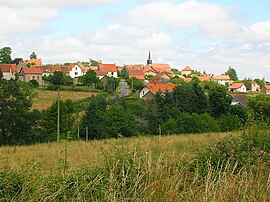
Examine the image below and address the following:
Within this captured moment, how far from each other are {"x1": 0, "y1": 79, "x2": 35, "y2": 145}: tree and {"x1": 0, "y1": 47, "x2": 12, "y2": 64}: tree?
2847 inches

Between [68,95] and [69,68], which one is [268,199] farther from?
[69,68]

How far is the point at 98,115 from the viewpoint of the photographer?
121ft

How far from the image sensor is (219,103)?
154 ft

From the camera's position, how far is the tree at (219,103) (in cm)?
4666

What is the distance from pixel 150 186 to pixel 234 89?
89242 millimetres

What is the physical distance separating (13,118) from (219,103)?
25518mm

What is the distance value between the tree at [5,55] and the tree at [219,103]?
69.1 m

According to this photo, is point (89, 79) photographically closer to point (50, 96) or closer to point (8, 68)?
point (50, 96)

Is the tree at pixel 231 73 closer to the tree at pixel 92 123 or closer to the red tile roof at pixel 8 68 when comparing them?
the red tile roof at pixel 8 68

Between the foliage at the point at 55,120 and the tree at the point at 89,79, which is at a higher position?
the tree at the point at 89,79

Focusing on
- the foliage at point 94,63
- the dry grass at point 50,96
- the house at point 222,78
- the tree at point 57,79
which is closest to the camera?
the dry grass at point 50,96

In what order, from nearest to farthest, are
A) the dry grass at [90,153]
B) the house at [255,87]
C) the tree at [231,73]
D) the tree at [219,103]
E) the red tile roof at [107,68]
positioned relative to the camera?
the dry grass at [90,153] < the tree at [219,103] < the house at [255,87] < the red tile roof at [107,68] < the tree at [231,73]

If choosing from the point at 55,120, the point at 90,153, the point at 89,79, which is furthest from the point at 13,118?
the point at 89,79

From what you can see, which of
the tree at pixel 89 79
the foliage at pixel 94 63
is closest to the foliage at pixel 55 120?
the tree at pixel 89 79
